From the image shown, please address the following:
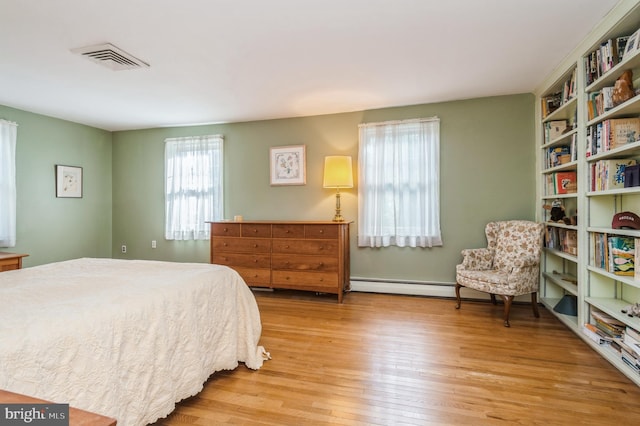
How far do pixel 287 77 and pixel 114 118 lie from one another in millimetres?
2859

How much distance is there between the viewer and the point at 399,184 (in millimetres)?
3934

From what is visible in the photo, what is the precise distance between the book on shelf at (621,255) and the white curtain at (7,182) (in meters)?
5.94

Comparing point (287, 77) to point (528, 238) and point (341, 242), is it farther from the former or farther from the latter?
point (528, 238)

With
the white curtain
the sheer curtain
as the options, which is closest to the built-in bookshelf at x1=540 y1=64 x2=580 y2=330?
the sheer curtain

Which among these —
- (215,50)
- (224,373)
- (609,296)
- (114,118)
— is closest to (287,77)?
(215,50)

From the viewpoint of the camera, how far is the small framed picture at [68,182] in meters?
4.34

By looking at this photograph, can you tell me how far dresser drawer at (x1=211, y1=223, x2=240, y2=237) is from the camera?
4.02 meters

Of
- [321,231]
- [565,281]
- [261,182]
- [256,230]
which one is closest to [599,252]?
[565,281]

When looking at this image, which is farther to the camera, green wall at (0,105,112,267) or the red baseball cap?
green wall at (0,105,112,267)

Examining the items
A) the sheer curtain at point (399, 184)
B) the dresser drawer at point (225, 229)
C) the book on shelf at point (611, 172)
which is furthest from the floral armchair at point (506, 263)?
the dresser drawer at point (225, 229)

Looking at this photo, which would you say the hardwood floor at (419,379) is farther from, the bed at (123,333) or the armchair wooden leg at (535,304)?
the bed at (123,333)

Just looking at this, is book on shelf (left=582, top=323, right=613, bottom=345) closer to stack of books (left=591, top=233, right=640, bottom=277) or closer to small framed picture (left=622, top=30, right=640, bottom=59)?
stack of books (left=591, top=233, right=640, bottom=277)

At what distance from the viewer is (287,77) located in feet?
9.98

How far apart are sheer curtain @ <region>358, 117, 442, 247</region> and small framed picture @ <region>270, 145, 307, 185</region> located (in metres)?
0.80
